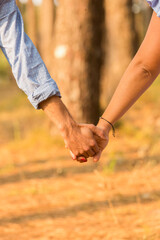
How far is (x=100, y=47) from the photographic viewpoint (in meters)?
5.52

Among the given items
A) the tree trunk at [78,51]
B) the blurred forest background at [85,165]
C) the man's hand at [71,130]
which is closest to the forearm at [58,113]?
the man's hand at [71,130]

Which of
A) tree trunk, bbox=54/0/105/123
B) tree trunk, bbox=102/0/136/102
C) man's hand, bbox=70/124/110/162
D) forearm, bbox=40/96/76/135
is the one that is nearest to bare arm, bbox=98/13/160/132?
man's hand, bbox=70/124/110/162

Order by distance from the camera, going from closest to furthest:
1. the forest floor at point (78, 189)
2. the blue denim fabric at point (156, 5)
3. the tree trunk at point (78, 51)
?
the blue denim fabric at point (156, 5), the forest floor at point (78, 189), the tree trunk at point (78, 51)

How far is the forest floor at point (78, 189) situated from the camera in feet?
10.3

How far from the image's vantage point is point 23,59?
6.84ft

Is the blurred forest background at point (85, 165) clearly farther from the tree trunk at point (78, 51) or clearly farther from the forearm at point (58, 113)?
the forearm at point (58, 113)

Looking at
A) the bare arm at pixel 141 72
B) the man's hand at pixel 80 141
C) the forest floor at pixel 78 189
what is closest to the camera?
the bare arm at pixel 141 72

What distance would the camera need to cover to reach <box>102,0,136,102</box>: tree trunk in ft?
27.1

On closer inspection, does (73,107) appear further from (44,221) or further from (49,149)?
(44,221)

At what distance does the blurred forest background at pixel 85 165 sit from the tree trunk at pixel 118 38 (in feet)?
0.07

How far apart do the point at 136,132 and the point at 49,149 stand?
147 cm

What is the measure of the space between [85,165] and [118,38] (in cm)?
428

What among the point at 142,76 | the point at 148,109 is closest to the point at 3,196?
the point at 142,76

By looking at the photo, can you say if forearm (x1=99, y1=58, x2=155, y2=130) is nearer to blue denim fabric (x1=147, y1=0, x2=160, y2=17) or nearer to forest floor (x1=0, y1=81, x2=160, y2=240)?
blue denim fabric (x1=147, y1=0, x2=160, y2=17)
